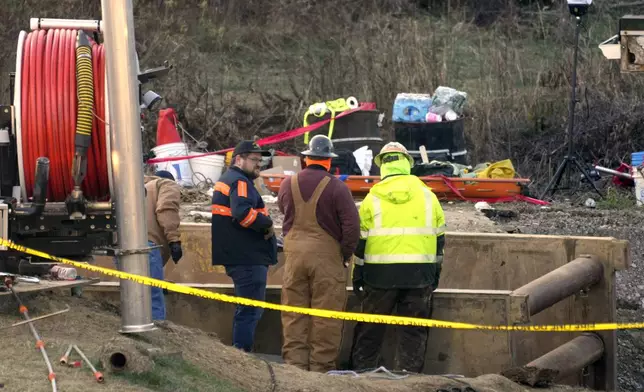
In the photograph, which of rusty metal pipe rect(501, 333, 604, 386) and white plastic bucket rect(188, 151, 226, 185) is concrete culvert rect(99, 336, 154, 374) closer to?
rusty metal pipe rect(501, 333, 604, 386)

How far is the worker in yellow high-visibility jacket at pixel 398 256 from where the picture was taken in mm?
9758

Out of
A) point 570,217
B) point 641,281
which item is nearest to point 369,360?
point 641,281

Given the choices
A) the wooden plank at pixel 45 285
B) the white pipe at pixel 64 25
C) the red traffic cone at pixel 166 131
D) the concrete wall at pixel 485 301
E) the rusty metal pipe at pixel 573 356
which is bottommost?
the rusty metal pipe at pixel 573 356

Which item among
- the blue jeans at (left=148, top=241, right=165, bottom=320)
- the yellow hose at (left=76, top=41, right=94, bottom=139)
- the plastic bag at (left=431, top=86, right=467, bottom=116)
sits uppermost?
the yellow hose at (left=76, top=41, right=94, bottom=139)

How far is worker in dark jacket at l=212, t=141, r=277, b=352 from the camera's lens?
32.1 feet

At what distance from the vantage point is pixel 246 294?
9836 millimetres

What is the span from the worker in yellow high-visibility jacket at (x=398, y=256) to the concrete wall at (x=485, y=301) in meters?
0.45

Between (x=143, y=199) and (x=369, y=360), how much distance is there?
3168 mm

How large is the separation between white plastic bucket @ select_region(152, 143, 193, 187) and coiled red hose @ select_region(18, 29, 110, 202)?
10472 millimetres

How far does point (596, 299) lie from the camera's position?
11.4 metres

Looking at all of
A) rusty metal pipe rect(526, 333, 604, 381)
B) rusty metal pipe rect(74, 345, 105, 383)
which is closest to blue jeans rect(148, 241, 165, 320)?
rusty metal pipe rect(74, 345, 105, 383)

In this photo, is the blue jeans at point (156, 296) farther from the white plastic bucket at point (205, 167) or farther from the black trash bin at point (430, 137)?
the black trash bin at point (430, 137)

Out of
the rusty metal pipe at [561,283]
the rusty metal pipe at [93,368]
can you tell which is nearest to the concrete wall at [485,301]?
the rusty metal pipe at [561,283]

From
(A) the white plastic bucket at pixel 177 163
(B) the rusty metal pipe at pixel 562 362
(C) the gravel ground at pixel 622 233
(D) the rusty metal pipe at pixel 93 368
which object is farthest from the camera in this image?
(A) the white plastic bucket at pixel 177 163
